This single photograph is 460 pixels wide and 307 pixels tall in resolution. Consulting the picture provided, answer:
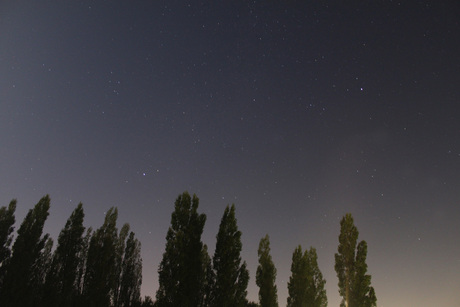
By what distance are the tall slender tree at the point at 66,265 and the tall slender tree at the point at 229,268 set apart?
16664mm

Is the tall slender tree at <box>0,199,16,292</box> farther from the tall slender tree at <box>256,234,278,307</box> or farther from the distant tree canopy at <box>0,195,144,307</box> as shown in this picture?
the tall slender tree at <box>256,234,278,307</box>

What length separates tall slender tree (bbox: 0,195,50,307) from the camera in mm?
26609

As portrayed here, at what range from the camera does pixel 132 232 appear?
137 ft

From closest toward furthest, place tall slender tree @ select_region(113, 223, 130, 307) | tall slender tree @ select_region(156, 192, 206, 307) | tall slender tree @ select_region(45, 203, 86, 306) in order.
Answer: tall slender tree @ select_region(156, 192, 206, 307)
tall slender tree @ select_region(45, 203, 86, 306)
tall slender tree @ select_region(113, 223, 130, 307)

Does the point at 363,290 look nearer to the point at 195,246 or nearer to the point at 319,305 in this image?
the point at 319,305

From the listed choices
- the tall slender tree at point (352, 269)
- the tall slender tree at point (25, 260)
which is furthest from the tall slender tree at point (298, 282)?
the tall slender tree at point (25, 260)

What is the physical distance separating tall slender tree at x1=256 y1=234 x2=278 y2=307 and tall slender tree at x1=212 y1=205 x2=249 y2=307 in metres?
5.74

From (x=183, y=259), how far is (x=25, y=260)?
728 inches

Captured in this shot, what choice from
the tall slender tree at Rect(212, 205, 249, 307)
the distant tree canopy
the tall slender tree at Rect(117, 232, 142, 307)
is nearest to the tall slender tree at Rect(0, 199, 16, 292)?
the distant tree canopy

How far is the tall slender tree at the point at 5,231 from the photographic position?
98.0ft

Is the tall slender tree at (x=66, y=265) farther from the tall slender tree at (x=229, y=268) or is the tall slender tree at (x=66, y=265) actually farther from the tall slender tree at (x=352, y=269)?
the tall slender tree at (x=352, y=269)

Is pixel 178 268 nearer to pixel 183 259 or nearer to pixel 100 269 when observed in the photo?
pixel 183 259

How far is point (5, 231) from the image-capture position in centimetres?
3262

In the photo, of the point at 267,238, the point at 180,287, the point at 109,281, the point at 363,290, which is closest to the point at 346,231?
the point at 363,290
